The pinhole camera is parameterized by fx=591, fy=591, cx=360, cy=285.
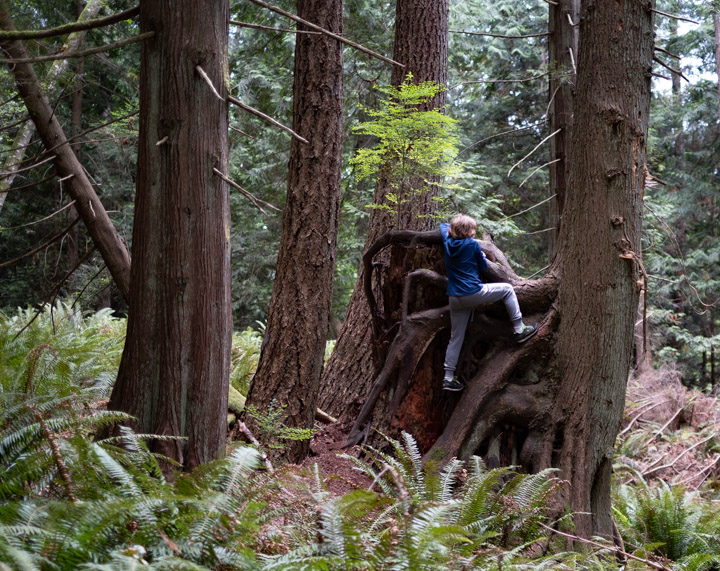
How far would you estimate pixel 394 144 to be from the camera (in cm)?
657

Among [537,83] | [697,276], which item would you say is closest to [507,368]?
[537,83]

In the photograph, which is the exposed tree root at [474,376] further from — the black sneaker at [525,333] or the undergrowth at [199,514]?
the undergrowth at [199,514]

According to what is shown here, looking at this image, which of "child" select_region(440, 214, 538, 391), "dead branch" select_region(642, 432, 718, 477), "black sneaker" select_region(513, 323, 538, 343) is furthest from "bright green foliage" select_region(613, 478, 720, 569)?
"dead branch" select_region(642, 432, 718, 477)

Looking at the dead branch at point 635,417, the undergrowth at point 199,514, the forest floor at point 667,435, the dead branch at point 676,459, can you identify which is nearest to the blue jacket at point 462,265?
the undergrowth at point 199,514

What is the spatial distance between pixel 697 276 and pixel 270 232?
14636mm

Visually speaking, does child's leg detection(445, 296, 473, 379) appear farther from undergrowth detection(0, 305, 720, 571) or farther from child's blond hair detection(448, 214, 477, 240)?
undergrowth detection(0, 305, 720, 571)

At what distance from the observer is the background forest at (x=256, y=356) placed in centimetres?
258

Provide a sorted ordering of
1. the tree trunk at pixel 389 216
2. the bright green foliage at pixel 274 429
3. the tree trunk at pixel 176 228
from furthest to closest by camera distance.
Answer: the tree trunk at pixel 389 216 → the bright green foliage at pixel 274 429 → the tree trunk at pixel 176 228

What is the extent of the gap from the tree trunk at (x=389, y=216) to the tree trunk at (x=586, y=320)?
5.13 feet

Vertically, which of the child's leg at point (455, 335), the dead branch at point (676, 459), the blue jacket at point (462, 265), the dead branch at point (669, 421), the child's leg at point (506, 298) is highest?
the blue jacket at point (462, 265)

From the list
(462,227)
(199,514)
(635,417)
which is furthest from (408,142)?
(635,417)

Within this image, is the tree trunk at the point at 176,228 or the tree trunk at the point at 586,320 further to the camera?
the tree trunk at the point at 586,320

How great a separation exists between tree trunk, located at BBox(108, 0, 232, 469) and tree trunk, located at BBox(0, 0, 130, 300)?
2.23 meters

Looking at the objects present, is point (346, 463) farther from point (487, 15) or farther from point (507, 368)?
point (487, 15)
